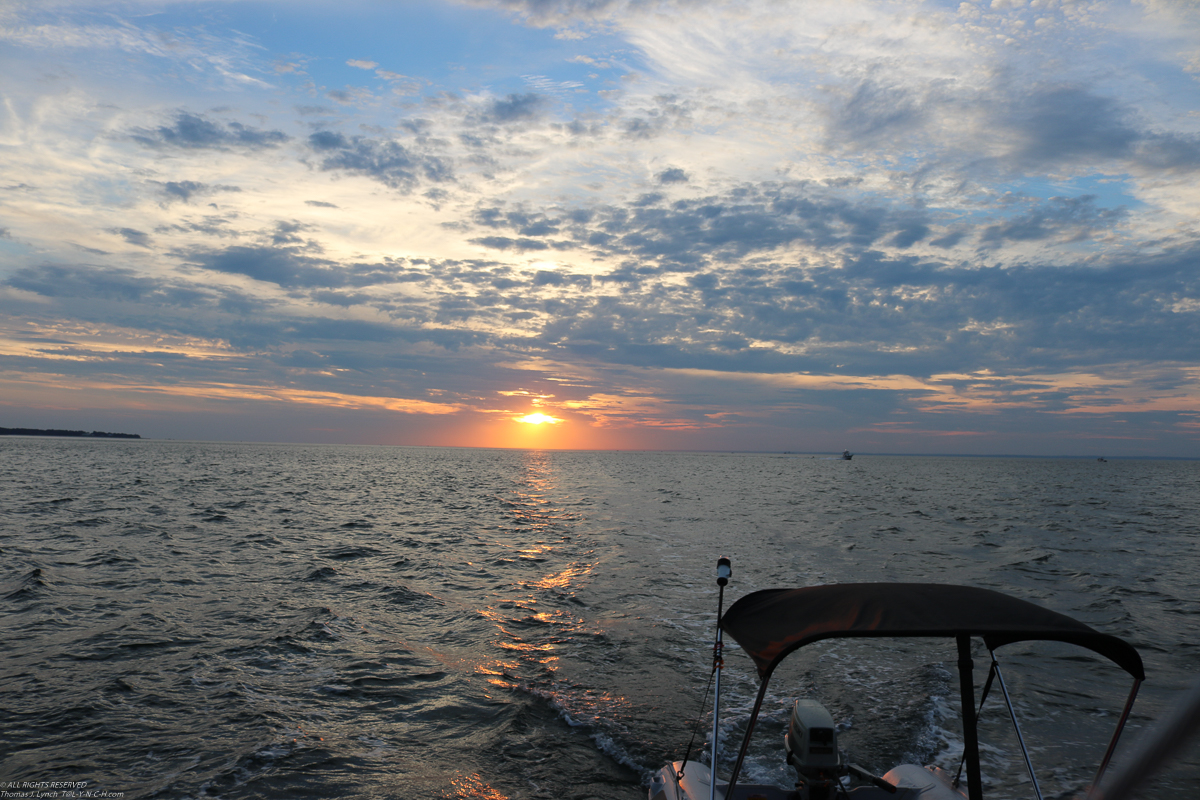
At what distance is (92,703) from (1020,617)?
45.2 feet

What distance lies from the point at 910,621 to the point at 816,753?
6.44 ft

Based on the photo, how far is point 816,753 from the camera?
7.19 m

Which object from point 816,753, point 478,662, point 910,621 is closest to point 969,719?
point 910,621

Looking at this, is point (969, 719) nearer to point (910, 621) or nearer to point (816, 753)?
point (910, 621)

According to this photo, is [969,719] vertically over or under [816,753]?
over

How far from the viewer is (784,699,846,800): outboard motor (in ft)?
23.5

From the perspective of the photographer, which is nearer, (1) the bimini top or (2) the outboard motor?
(1) the bimini top

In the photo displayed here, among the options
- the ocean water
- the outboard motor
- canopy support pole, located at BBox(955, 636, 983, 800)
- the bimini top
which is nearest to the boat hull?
the outboard motor

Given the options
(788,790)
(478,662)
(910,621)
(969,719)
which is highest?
(910,621)

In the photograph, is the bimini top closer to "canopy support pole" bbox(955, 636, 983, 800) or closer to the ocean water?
"canopy support pole" bbox(955, 636, 983, 800)

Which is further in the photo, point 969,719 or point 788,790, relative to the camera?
point 788,790

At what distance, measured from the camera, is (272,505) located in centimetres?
4212

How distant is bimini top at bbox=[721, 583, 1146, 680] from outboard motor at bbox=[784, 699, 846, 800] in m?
1.14

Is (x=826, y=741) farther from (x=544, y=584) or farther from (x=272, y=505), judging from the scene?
(x=272, y=505)
